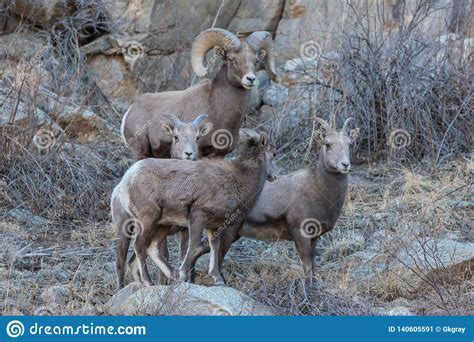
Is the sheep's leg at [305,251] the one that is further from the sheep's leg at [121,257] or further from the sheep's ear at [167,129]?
the sheep's ear at [167,129]

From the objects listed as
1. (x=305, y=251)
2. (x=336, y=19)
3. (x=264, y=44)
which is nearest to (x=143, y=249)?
(x=305, y=251)

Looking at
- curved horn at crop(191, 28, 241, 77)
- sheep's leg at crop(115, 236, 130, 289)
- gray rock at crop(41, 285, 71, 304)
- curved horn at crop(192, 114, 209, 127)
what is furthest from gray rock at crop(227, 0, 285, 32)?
gray rock at crop(41, 285, 71, 304)

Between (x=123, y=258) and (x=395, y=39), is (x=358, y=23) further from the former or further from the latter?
(x=123, y=258)

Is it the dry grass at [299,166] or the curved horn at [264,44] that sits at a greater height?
the curved horn at [264,44]

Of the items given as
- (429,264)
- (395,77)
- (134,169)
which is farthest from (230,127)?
(395,77)

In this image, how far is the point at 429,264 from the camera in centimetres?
873

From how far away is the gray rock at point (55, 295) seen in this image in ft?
27.8

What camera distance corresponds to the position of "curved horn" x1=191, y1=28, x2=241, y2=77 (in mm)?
10469

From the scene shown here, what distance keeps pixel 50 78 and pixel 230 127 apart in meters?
4.25

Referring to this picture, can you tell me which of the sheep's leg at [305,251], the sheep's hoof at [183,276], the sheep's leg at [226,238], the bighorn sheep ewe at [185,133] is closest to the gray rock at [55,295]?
the sheep's hoof at [183,276]

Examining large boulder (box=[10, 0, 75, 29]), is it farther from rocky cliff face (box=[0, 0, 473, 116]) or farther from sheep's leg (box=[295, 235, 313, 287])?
sheep's leg (box=[295, 235, 313, 287])

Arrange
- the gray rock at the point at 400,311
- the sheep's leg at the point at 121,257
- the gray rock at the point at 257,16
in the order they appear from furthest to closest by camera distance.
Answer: the gray rock at the point at 257,16, the sheep's leg at the point at 121,257, the gray rock at the point at 400,311

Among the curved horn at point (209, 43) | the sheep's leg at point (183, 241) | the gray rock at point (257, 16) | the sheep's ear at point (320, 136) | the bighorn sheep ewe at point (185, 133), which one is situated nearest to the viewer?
the sheep's ear at point (320, 136)

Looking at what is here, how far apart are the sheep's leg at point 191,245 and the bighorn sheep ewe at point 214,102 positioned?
70.2 inches
